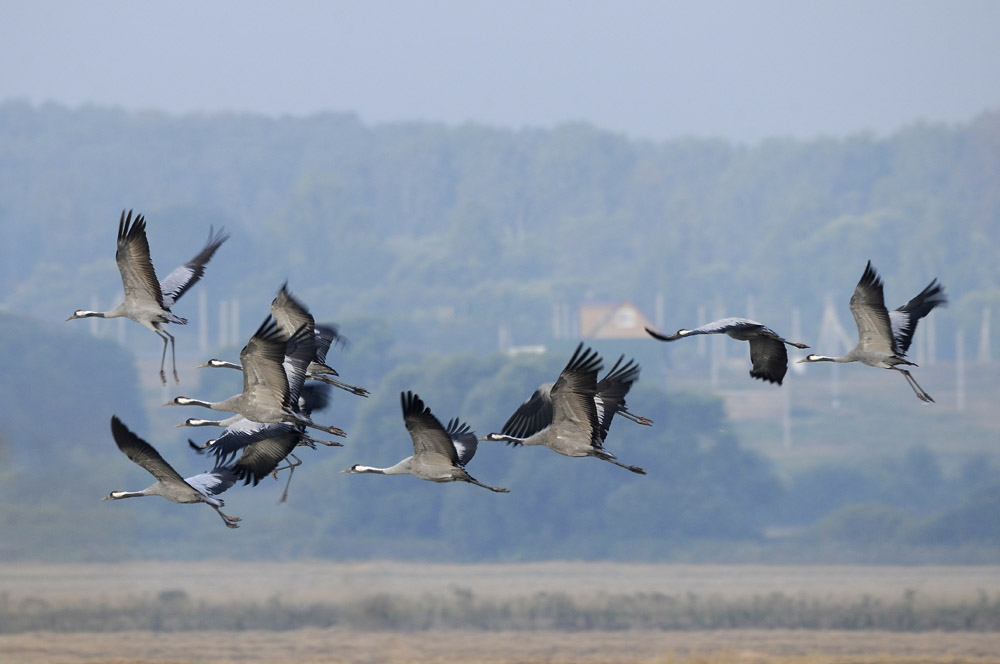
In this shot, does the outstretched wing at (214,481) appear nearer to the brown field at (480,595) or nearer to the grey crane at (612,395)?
the grey crane at (612,395)

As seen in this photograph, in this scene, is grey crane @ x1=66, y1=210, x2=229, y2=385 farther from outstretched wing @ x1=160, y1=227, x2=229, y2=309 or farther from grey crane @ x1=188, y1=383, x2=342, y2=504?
grey crane @ x1=188, y1=383, x2=342, y2=504

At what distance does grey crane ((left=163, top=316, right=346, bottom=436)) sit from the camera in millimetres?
22156

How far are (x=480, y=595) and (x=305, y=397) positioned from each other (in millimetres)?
49438

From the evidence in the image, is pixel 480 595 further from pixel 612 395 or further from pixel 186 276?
pixel 612 395

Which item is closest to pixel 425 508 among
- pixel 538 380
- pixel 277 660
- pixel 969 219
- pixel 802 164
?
pixel 538 380

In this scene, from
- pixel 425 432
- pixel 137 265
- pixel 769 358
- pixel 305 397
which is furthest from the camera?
pixel 305 397

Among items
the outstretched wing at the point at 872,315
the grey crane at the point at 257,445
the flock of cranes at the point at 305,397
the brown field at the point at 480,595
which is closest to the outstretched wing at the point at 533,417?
the flock of cranes at the point at 305,397

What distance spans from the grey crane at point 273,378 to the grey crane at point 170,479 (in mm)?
947

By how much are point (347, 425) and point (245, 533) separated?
16.3m

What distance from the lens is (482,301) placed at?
392 feet

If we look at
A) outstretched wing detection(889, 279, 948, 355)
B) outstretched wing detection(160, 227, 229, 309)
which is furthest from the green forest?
outstretched wing detection(889, 279, 948, 355)

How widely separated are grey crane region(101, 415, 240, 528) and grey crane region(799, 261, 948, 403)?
7.86 metres

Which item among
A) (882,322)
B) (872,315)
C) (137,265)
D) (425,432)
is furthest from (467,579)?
(425,432)

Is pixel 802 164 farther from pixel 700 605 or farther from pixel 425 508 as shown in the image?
pixel 700 605
